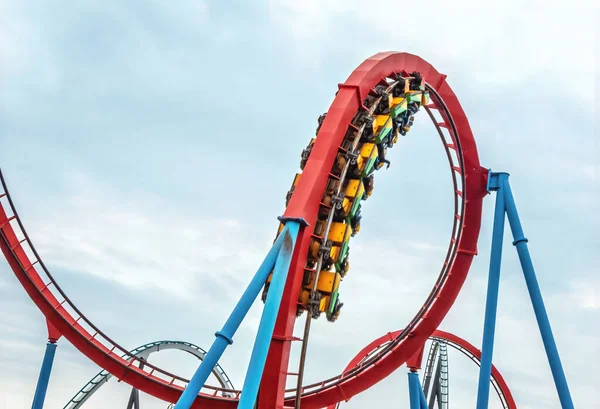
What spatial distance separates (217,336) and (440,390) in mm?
11897

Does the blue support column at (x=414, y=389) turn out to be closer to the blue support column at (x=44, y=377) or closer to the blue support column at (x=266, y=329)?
the blue support column at (x=44, y=377)

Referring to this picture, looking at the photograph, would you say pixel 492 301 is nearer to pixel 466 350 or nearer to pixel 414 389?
pixel 414 389

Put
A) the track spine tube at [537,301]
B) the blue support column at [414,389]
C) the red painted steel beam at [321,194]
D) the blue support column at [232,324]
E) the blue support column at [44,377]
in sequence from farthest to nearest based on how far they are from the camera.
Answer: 1. the blue support column at [414,389]
2. the blue support column at [44,377]
3. the track spine tube at [537,301]
4. the red painted steel beam at [321,194]
5. the blue support column at [232,324]

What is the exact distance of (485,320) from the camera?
11383 mm

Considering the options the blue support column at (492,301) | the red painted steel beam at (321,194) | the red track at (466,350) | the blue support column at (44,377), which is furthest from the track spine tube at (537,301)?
the blue support column at (44,377)

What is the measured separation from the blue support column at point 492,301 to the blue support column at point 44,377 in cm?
740

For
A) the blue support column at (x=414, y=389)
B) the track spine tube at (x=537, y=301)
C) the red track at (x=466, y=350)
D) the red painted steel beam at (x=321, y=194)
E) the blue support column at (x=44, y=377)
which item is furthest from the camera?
the red track at (x=466, y=350)

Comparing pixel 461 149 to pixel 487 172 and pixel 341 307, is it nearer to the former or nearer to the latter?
pixel 487 172

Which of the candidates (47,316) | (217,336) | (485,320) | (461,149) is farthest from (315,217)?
(47,316)

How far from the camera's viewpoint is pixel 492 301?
11523 millimetres

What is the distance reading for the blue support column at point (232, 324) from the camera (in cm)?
778

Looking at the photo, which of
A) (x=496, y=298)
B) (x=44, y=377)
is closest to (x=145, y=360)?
(x=44, y=377)

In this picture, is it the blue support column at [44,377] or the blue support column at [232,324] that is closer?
the blue support column at [232,324]

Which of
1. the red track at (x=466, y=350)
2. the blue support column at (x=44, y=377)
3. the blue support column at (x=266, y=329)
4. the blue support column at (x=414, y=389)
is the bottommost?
the blue support column at (x=266, y=329)
